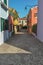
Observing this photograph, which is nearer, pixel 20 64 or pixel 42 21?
pixel 20 64

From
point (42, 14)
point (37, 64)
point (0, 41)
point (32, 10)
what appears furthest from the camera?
point (32, 10)

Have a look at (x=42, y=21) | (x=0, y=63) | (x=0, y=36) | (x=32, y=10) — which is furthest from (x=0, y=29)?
(x=32, y=10)

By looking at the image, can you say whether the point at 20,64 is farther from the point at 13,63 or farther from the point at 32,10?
the point at 32,10

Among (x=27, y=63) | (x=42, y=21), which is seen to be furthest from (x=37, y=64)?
(x=42, y=21)

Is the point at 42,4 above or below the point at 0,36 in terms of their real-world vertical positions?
above

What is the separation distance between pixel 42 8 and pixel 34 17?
25.9 metres

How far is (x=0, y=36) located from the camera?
18.9 metres

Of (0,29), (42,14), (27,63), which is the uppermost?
(42,14)

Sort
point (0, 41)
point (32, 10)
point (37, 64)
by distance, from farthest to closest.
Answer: point (32, 10)
point (0, 41)
point (37, 64)

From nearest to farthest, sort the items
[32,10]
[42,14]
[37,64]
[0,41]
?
[37,64], [0,41], [42,14], [32,10]

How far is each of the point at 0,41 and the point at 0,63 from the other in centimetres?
904

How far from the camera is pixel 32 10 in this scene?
47750mm

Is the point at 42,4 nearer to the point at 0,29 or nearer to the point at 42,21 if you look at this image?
the point at 42,21

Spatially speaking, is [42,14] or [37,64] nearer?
[37,64]
